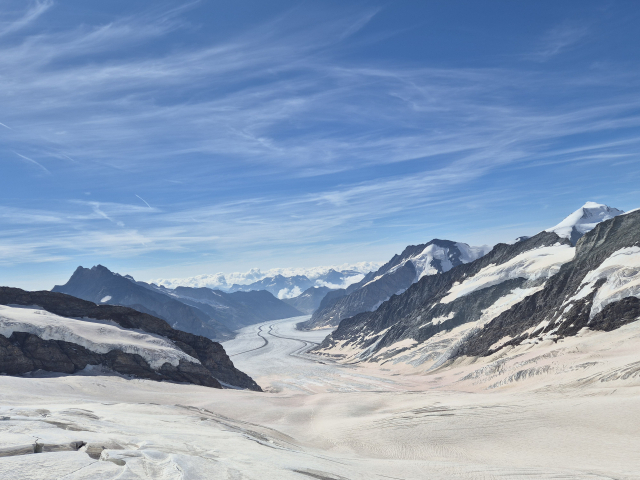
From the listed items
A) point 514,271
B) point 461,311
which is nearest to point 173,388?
point 461,311

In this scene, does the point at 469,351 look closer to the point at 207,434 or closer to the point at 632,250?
the point at 632,250

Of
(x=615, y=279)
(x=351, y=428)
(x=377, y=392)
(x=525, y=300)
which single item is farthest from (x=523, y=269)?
(x=351, y=428)

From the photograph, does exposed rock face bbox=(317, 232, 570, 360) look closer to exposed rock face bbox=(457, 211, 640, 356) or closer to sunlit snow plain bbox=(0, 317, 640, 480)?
exposed rock face bbox=(457, 211, 640, 356)

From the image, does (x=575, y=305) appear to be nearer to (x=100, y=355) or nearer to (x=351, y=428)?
(x=351, y=428)

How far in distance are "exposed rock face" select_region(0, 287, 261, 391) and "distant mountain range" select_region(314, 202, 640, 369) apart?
4269cm

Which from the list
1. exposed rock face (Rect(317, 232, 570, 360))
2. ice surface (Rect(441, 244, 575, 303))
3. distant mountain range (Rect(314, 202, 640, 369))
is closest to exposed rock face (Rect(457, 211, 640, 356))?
distant mountain range (Rect(314, 202, 640, 369))

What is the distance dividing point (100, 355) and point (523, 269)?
87.8 metres

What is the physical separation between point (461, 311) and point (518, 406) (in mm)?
74679

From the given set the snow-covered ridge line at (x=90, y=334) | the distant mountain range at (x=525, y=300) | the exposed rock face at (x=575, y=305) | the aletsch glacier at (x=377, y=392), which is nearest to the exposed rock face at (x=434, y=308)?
the distant mountain range at (x=525, y=300)

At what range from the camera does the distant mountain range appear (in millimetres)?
58281

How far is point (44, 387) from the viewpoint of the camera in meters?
37.5

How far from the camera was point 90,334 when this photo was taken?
178 feet

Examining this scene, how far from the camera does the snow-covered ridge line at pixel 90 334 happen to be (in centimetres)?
4991

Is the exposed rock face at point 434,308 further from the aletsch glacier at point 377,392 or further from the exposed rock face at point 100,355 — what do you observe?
the exposed rock face at point 100,355
